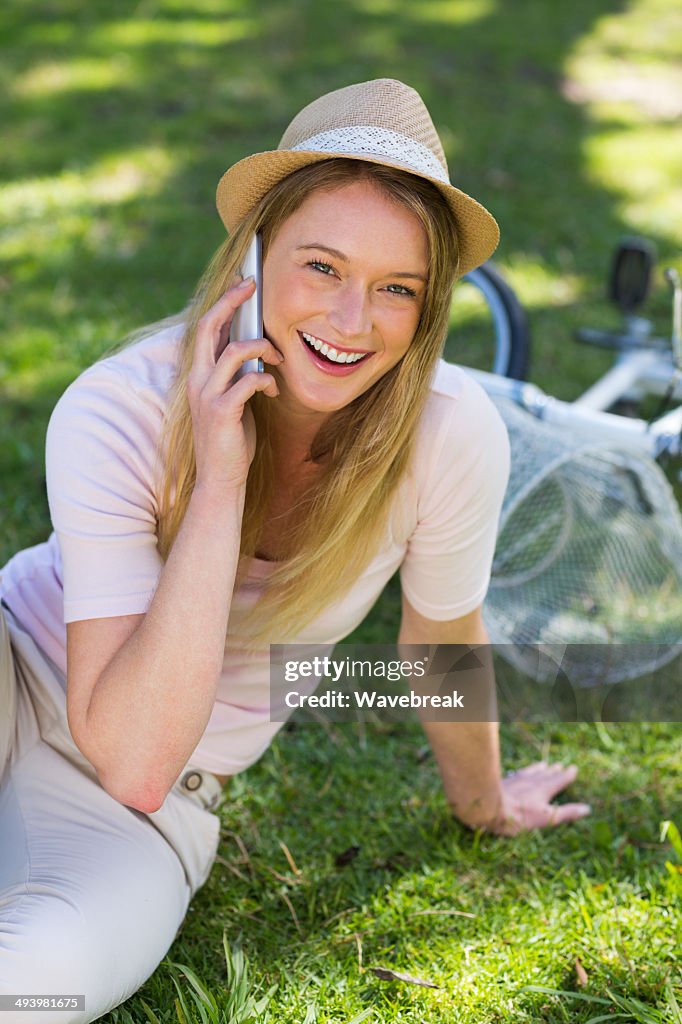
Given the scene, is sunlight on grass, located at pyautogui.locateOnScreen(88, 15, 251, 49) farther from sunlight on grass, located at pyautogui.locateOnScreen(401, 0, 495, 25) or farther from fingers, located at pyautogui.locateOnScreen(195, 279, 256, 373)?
fingers, located at pyautogui.locateOnScreen(195, 279, 256, 373)

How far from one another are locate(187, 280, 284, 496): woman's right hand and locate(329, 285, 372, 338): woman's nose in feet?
0.42

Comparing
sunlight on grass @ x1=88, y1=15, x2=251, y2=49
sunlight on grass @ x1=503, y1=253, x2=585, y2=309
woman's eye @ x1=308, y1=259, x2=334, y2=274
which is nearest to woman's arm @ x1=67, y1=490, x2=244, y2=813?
woman's eye @ x1=308, y1=259, x2=334, y2=274

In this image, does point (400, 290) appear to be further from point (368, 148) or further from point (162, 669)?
point (162, 669)

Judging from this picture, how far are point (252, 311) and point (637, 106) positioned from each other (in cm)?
587

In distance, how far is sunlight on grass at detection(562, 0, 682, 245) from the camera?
20.0 ft

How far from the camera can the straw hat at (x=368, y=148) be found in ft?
6.50

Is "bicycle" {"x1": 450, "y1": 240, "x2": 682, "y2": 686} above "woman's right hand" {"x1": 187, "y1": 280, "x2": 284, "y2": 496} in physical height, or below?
below

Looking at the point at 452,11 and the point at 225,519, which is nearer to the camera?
the point at 225,519

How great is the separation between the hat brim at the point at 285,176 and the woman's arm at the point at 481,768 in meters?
0.77

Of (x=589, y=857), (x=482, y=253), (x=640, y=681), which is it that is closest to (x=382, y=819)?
(x=589, y=857)

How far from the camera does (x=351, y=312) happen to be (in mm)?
2025

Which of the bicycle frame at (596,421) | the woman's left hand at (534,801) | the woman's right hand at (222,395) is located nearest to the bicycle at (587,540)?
the bicycle frame at (596,421)

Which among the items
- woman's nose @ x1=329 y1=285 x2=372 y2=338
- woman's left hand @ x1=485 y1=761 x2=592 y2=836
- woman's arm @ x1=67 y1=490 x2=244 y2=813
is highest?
woman's nose @ x1=329 y1=285 x2=372 y2=338

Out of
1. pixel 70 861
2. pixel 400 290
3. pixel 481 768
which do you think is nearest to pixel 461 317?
pixel 481 768
